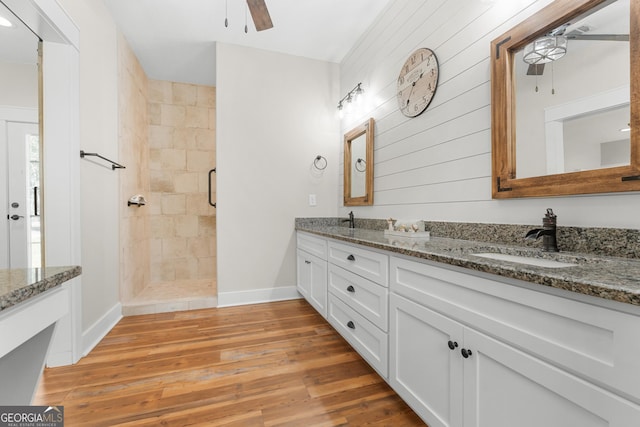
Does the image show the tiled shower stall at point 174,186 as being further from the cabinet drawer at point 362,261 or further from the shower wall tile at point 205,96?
the cabinet drawer at point 362,261

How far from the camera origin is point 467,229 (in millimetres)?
1607

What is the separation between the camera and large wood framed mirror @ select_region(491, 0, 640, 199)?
0.99 meters

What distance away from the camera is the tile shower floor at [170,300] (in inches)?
108

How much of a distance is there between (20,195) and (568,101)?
4.76 m

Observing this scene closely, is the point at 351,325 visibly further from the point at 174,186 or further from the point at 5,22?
the point at 5,22

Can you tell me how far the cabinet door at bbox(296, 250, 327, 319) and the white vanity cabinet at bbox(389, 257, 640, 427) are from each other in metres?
1.01

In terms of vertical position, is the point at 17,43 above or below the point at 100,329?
above

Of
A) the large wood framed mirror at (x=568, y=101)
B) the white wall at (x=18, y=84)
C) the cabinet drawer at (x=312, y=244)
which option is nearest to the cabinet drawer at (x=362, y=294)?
the cabinet drawer at (x=312, y=244)

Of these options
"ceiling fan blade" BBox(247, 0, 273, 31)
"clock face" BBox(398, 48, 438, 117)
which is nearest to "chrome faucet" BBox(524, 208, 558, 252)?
"clock face" BBox(398, 48, 438, 117)

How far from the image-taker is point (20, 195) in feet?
10.1

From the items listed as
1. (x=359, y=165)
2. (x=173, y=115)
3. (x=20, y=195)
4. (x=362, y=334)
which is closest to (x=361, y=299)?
(x=362, y=334)

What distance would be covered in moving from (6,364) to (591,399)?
4.55 feet

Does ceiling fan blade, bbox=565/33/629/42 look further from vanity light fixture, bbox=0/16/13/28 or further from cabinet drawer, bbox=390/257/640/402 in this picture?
vanity light fixture, bbox=0/16/13/28

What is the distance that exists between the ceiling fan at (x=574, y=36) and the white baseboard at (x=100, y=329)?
3.12 m
